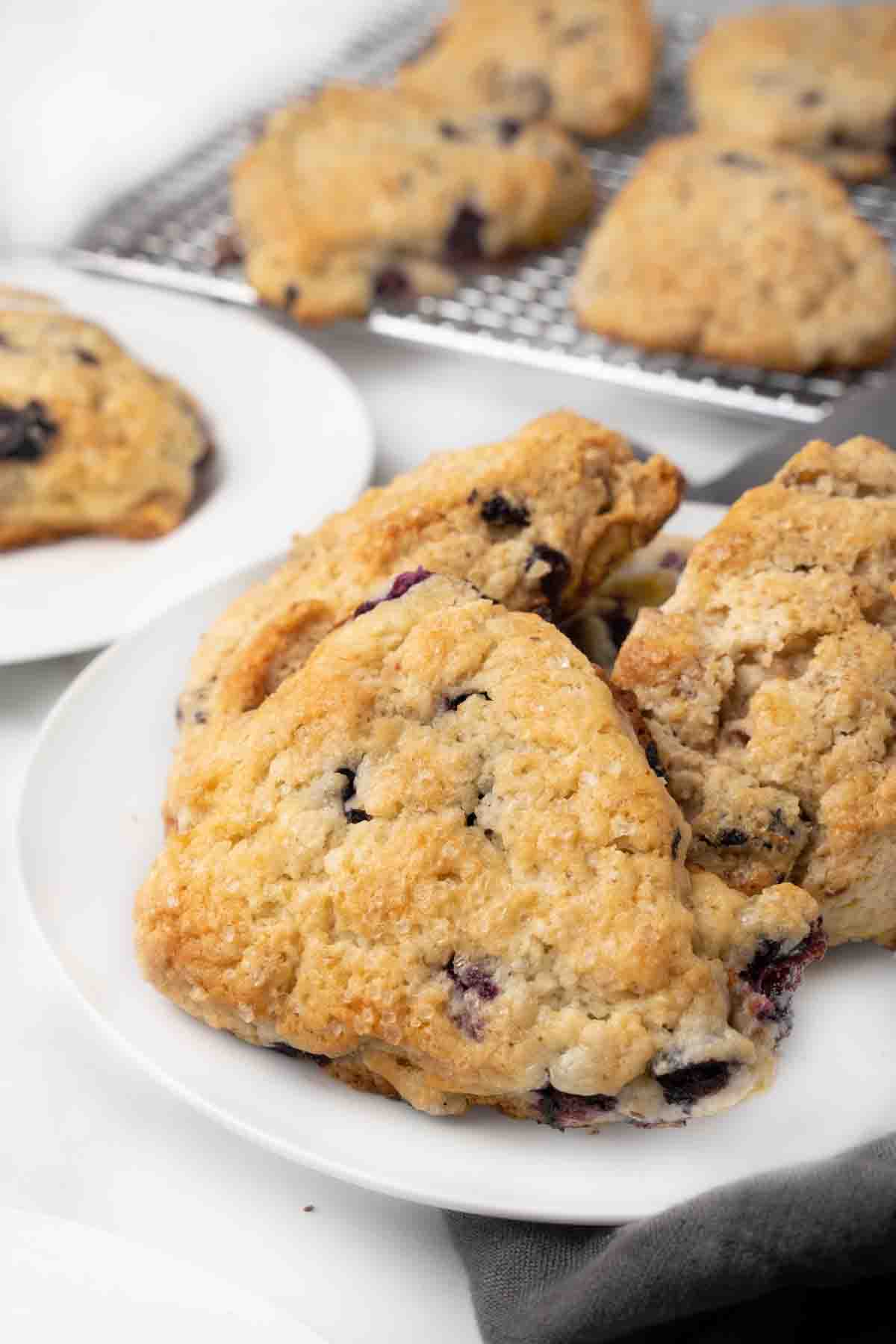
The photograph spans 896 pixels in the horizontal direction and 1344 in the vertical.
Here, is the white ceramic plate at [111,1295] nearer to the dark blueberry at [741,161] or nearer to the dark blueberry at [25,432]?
the dark blueberry at [25,432]

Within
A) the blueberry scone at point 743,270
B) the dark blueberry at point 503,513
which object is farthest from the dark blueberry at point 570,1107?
the blueberry scone at point 743,270

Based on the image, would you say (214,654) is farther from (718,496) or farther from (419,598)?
(718,496)

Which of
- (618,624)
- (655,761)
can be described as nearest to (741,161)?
(618,624)

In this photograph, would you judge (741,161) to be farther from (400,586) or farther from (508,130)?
(400,586)

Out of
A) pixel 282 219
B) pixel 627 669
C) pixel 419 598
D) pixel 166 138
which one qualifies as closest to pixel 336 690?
pixel 419 598

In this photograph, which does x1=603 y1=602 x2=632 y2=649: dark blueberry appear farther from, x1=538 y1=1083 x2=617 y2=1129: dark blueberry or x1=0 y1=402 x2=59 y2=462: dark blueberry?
x1=0 y1=402 x2=59 y2=462: dark blueberry
